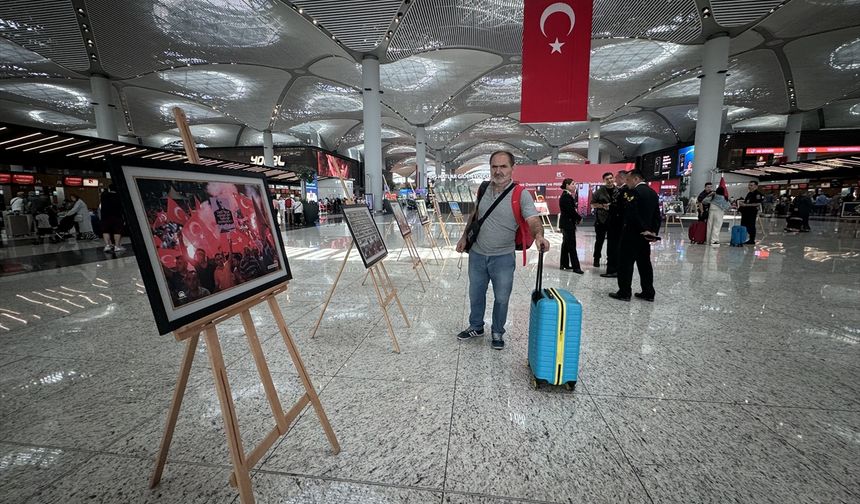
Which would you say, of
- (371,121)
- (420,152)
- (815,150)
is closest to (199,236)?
(371,121)

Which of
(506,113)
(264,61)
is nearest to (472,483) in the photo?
(264,61)

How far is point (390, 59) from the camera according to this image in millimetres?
16656

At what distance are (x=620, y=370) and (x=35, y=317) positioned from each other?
6.07 m

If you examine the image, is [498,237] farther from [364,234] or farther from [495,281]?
[364,234]

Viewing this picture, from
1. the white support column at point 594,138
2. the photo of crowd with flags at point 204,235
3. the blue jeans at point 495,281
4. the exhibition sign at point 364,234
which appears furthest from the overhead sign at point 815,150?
the photo of crowd with flags at point 204,235

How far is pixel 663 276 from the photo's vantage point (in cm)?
554

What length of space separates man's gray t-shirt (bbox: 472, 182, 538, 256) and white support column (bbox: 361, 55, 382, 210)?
14338 mm

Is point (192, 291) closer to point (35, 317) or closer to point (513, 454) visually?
point (513, 454)

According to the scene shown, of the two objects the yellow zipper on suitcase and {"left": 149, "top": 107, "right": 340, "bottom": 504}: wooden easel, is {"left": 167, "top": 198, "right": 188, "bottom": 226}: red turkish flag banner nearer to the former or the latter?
{"left": 149, "top": 107, "right": 340, "bottom": 504}: wooden easel

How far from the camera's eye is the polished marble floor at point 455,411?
58.8 inches

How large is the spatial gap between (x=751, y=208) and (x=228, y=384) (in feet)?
42.1

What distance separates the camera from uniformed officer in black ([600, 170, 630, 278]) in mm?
4744

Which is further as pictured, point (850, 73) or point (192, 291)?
point (850, 73)

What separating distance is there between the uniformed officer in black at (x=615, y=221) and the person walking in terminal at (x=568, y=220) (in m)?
0.47
